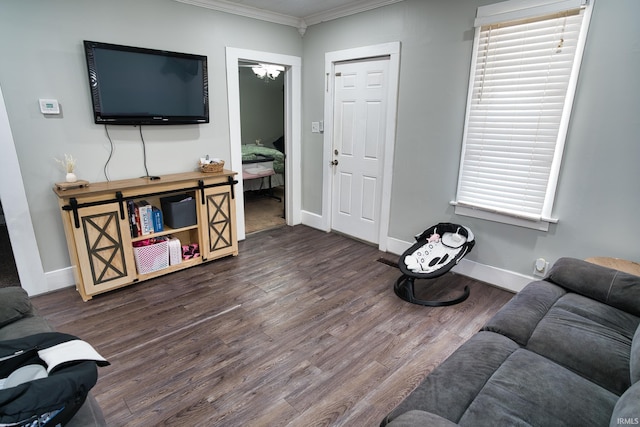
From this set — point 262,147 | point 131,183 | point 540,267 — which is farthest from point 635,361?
point 262,147

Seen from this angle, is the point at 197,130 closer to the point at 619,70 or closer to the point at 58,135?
the point at 58,135

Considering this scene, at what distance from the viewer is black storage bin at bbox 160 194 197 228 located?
10.7 feet

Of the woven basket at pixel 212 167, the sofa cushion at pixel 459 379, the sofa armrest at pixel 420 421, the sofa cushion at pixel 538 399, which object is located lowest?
the sofa cushion at pixel 459 379

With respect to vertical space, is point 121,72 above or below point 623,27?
below

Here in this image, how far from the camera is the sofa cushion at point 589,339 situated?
4.75ft

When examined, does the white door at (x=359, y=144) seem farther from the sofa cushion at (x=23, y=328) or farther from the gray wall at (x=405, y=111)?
the sofa cushion at (x=23, y=328)

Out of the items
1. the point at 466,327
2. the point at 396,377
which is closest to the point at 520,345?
the point at 396,377

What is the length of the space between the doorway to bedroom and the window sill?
2.52 m

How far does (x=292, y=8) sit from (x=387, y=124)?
1654 mm

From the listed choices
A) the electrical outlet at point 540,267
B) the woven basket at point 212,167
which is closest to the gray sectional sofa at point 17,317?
the woven basket at point 212,167

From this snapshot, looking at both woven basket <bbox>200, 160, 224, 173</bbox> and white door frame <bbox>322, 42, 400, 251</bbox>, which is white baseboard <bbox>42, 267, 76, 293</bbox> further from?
white door frame <bbox>322, 42, 400, 251</bbox>

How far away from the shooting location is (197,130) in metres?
3.62

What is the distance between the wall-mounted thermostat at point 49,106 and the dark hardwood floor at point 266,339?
4.94 feet

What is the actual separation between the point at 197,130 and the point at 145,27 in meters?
1.00
